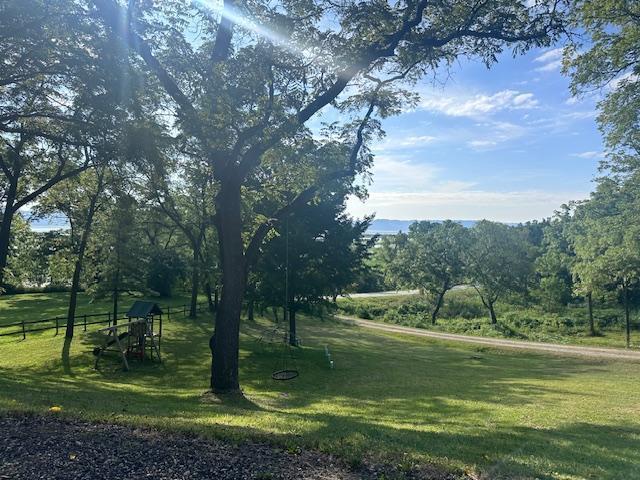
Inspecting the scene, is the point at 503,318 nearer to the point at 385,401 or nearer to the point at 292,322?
the point at 292,322

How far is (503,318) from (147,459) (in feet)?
149

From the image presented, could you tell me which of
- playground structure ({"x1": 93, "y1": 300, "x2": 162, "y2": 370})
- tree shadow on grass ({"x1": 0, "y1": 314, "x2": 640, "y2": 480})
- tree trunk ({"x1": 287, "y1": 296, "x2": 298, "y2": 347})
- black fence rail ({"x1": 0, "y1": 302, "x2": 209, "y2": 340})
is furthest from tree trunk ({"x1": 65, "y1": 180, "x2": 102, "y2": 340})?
tree trunk ({"x1": 287, "y1": 296, "x2": 298, "y2": 347})

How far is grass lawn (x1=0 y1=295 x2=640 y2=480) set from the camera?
5.64 metres

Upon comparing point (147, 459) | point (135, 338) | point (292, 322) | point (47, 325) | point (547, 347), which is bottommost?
point (547, 347)

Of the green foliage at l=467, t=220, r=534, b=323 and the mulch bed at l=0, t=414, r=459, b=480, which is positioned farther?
the green foliage at l=467, t=220, r=534, b=323

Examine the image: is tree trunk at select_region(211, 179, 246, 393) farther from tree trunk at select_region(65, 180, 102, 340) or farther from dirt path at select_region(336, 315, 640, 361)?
dirt path at select_region(336, 315, 640, 361)

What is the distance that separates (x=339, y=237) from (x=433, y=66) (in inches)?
432

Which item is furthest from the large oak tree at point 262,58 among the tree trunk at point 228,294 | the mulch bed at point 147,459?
the mulch bed at point 147,459

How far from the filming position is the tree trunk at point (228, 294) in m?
10.9

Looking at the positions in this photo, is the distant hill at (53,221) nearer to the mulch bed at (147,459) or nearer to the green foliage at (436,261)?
the mulch bed at (147,459)

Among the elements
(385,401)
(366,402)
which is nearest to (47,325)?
(366,402)

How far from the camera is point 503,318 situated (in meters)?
44.9

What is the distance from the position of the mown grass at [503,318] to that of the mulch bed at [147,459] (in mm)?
29672

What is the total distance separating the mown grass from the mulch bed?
29.7 metres
